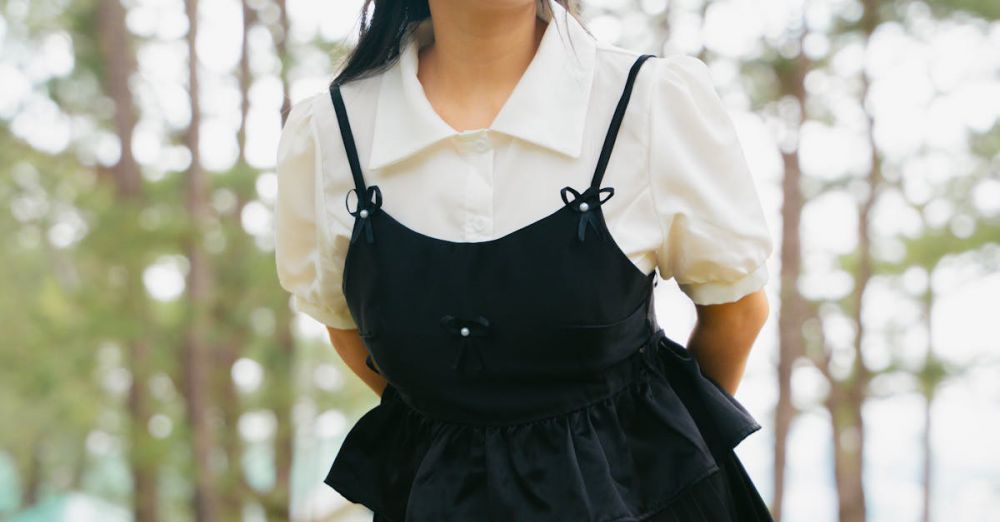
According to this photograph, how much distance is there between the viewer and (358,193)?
3.54ft

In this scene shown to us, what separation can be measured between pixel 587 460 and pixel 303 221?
1.41ft

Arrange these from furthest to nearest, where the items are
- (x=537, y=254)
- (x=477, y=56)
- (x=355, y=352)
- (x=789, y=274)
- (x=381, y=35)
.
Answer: (x=789, y=274)
(x=355, y=352)
(x=381, y=35)
(x=477, y=56)
(x=537, y=254)

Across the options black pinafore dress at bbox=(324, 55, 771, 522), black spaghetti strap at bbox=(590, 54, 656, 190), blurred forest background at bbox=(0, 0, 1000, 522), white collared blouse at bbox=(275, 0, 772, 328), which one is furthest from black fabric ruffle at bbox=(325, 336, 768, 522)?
blurred forest background at bbox=(0, 0, 1000, 522)

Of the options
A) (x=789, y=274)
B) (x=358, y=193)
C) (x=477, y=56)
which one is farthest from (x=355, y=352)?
(x=789, y=274)

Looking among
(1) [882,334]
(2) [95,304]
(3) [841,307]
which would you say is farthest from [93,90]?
(1) [882,334]

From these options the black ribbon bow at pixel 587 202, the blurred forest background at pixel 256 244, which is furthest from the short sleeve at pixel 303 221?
the blurred forest background at pixel 256 244

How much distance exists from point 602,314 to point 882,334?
30.9 ft

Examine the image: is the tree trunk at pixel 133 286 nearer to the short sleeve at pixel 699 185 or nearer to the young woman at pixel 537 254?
the young woman at pixel 537 254

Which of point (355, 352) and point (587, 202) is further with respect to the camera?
point (355, 352)

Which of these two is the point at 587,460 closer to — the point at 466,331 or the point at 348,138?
the point at 466,331

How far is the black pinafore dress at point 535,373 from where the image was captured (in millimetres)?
1007

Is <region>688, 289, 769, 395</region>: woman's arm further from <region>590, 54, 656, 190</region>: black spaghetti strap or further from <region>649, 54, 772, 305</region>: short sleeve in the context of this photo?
<region>590, 54, 656, 190</region>: black spaghetti strap

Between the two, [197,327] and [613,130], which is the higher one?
A: [613,130]

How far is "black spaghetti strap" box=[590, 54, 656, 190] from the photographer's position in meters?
1.02
